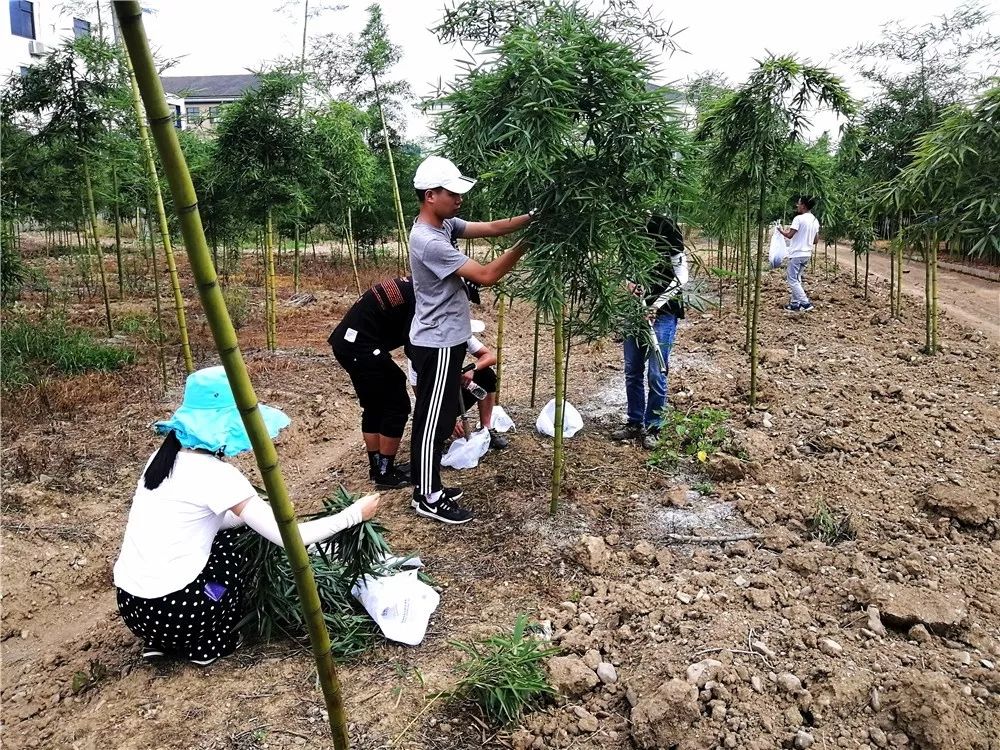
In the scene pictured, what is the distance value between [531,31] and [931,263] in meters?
6.71

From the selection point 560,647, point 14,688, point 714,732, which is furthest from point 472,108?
point 14,688

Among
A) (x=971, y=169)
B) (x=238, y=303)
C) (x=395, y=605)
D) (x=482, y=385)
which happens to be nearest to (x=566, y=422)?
(x=482, y=385)

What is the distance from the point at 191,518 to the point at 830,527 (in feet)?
9.94

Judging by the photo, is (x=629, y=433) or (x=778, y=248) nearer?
(x=629, y=433)

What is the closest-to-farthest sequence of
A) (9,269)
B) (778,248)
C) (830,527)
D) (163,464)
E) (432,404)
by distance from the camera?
(163,464), (830,527), (432,404), (9,269), (778,248)

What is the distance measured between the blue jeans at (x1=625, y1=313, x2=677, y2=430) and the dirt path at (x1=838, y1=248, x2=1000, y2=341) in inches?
234

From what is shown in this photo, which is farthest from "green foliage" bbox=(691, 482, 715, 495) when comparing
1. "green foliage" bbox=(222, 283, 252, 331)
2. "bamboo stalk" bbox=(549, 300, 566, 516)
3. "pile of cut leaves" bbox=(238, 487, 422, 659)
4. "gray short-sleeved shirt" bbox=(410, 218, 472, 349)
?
"green foliage" bbox=(222, 283, 252, 331)

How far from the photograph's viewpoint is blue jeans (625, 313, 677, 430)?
15.6 feet

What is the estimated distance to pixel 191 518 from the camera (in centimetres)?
233

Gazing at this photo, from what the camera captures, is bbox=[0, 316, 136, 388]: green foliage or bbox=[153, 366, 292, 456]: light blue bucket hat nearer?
bbox=[153, 366, 292, 456]: light blue bucket hat

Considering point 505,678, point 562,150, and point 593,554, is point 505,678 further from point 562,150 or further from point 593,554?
point 562,150

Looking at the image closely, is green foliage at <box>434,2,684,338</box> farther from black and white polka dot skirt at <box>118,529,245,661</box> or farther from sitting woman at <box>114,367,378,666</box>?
black and white polka dot skirt at <box>118,529,245,661</box>

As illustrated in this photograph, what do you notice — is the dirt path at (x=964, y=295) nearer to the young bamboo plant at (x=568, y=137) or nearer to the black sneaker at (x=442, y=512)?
the young bamboo plant at (x=568, y=137)

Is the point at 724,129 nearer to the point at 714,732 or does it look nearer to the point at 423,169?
the point at 423,169
